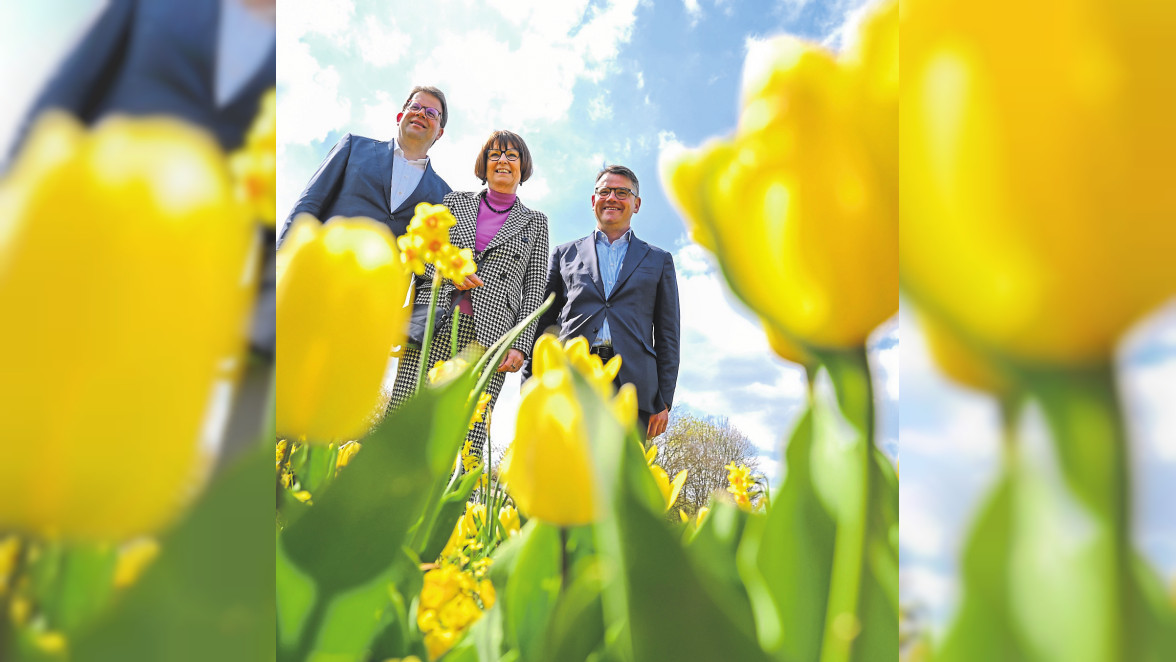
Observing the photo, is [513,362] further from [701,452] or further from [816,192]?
[816,192]

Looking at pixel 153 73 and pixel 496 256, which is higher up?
pixel 496 256

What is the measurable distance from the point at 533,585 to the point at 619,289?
0.24m

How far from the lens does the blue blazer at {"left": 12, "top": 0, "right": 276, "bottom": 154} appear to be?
0.14 metres

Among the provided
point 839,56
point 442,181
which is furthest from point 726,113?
point 442,181

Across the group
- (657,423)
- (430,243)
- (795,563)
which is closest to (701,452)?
(657,423)

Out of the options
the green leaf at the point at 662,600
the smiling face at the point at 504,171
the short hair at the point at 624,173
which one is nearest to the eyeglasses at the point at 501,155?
the smiling face at the point at 504,171

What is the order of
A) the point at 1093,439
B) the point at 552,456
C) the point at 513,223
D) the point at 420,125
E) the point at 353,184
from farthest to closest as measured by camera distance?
the point at 513,223 < the point at 420,125 < the point at 353,184 < the point at 552,456 < the point at 1093,439

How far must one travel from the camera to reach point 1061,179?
10cm

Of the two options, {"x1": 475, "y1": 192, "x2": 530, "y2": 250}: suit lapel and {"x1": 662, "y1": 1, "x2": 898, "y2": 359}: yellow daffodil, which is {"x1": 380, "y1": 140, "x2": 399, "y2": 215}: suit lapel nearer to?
{"x1": 475, "y1": 192, "x2": 530, "y2": 250}: suit lapel

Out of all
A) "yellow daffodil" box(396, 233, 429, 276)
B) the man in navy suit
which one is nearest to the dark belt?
the man in navy suit

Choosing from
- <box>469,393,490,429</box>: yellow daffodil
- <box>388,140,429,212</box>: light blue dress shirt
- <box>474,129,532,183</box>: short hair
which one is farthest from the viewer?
<box>474,129,532,183</box>: short hair

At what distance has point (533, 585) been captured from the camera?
24 cm

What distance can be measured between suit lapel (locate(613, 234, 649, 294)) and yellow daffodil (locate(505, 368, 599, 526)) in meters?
0.24

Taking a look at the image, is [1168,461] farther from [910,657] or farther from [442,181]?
[442,181]
